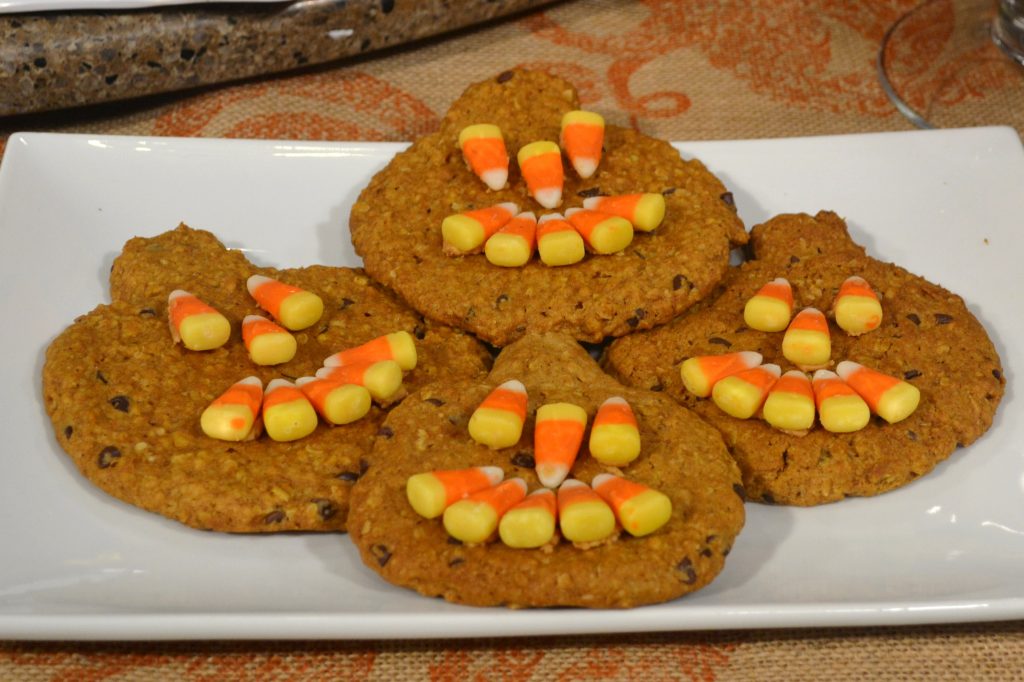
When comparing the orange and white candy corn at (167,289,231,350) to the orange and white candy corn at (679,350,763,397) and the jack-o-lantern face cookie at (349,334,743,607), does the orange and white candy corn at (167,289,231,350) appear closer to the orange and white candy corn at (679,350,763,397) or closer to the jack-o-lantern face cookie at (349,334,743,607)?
the jack-o-lantern face cookie at (349,334,743,607)

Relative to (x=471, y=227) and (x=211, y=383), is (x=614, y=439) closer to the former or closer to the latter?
(x=471, y=227)

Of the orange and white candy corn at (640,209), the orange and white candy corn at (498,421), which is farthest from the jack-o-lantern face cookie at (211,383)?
the orange and white candy corn at (640,209)

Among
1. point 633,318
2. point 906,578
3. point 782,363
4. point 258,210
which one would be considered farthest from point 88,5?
point 906,578

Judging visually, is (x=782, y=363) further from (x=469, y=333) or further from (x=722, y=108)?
(x=722, y=108)

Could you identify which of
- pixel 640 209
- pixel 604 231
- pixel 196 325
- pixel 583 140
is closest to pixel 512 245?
pixel 604 231

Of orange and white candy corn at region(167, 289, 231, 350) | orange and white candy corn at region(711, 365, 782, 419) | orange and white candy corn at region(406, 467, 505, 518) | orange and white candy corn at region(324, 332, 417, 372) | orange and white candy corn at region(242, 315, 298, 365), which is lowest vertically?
orange and white candy corn at region(711, 365, 782, 419)

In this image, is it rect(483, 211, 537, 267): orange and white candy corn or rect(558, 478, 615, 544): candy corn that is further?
rect(483, 211, 537, 267): orange and white candy corn

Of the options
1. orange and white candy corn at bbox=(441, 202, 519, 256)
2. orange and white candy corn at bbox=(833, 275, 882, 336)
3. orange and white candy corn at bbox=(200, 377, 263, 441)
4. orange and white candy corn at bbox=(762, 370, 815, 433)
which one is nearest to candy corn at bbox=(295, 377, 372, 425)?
orange and white candy corn at bbox=(200, 377, 263, 441)
